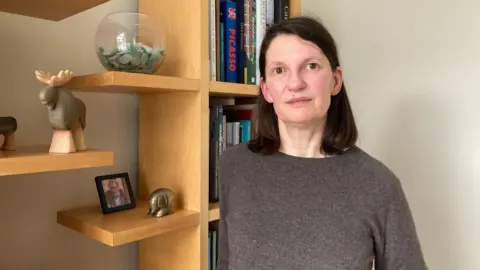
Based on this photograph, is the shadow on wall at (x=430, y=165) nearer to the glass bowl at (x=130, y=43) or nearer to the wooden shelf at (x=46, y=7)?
the glass bowl at (x=130, y=43)

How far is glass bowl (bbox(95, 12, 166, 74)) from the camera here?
93 cm

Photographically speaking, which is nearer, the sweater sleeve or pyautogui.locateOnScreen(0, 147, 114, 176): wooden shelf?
pyautogui.locateOnScreen(0, 147, 114, 176): wooden shelf

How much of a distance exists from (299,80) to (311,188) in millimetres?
225

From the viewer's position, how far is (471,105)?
114 cm

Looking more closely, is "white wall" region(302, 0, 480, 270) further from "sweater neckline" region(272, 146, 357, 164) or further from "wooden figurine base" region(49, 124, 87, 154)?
"wooden figurine base" region(49, 124, 87, 154)

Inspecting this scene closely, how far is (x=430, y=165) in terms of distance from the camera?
48.2 inches

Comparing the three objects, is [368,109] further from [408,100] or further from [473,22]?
[473,22]

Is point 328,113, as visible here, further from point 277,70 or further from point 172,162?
point 172,162

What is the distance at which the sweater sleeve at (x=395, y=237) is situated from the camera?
0.82 meters

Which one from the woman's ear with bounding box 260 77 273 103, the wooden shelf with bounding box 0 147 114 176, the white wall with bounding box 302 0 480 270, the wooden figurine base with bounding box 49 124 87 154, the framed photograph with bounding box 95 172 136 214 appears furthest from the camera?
the white wall with bounding box 302 0 480 270

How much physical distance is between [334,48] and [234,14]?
377 millimetres

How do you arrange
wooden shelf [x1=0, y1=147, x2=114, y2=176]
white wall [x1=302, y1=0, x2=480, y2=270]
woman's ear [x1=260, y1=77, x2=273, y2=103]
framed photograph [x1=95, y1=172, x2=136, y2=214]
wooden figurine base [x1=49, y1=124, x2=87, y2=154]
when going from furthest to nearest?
white wall [x1=302, y1=0, x2=480, y2=270] < framed photograph [x1=95, y1=172, x2=136, y2=214] < woman's ear [x1=260, y1=77, x2=273, y2=103] < wooden figurine base [x1=49, y1=124, x2=87, y2=154] < wooden shelf [x1=0, y1=147, x2=114, y2=176]

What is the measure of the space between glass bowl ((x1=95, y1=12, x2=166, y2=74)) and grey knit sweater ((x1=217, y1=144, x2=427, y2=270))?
34 cm

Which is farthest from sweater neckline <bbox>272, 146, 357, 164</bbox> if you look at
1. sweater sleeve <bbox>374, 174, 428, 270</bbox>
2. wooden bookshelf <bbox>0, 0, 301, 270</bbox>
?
wooden bookshelf <bbox>0, 0, 301, 270</bbox>
